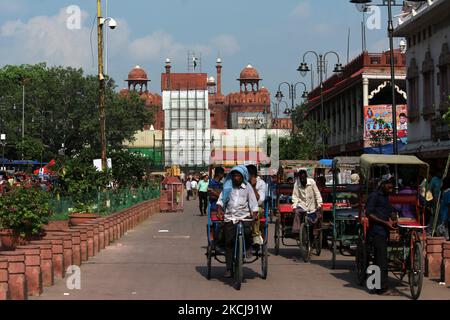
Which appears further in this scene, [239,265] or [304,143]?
[304,143]

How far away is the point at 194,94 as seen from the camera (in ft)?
311

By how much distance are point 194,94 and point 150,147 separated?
20.3m

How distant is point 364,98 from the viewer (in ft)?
172

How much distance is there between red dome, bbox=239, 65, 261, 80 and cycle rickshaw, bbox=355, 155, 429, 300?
5166 inches

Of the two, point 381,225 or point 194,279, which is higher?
point 381,225

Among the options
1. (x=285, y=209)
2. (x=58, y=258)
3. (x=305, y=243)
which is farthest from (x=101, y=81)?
(x=58, y=258)

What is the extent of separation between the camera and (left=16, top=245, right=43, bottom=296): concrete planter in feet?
37.8

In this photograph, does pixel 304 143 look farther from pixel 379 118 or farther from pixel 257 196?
pixel 257 196

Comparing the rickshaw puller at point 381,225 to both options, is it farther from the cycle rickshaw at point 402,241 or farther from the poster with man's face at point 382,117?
the poster with man's face at point 382,117

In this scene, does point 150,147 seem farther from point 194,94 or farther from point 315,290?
point 315,290

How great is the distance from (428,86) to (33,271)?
28301 millimetres

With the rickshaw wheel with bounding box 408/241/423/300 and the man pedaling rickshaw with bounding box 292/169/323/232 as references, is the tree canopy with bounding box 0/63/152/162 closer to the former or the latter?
the man pedaling rickshaw with bounding box 292/169/323/232

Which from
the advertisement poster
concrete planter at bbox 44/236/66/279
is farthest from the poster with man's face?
concrete planter at bbox 44/236/66/279
